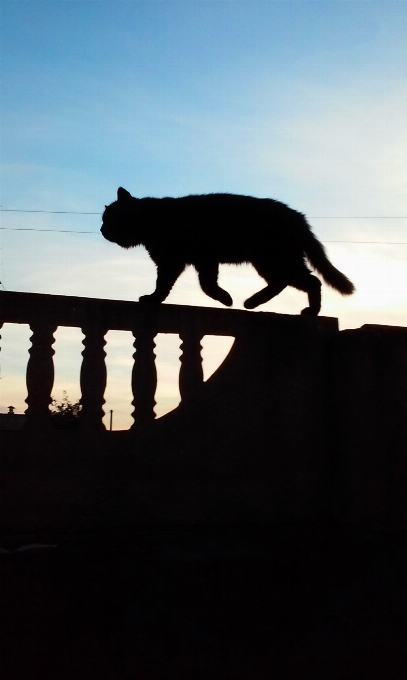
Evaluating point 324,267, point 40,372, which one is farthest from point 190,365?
point 324,267

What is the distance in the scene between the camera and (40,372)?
3.74m

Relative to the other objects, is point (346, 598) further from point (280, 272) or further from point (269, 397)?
point (280, 272)

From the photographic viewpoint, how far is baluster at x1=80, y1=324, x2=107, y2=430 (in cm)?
376

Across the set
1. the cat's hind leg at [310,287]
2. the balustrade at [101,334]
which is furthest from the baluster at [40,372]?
the cat's hind leg at [310,287]

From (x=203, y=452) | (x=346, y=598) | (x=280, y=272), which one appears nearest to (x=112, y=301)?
(x=203, y=452)

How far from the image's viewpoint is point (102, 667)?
3127mm

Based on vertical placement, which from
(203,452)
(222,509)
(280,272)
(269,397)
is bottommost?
(222,509)

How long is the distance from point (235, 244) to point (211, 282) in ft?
1.23

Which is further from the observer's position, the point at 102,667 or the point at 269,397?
the point at 269,397

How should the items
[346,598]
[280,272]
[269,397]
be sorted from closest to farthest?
[346,598] → [269,397] → [280,272]

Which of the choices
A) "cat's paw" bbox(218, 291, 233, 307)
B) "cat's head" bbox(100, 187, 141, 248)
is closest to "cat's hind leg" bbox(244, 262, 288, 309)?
"cat's paw" bbox(218, 291, 233, 307)

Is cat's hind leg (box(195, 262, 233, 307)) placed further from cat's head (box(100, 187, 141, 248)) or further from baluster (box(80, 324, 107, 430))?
baluster (box(80, 324, 107, 430))

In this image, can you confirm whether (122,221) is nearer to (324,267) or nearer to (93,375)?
(324,267)

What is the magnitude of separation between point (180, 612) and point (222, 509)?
0.75 meters
